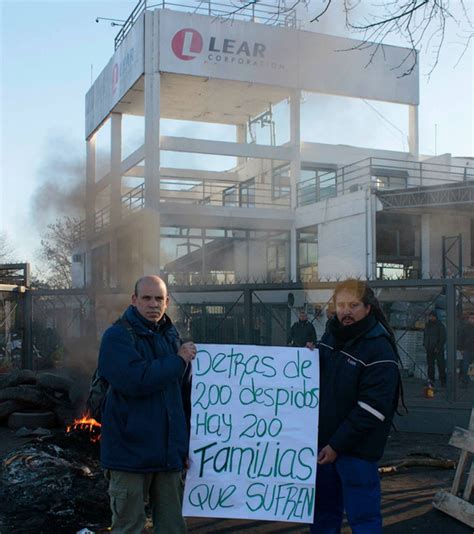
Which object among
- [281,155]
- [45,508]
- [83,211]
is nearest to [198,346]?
[45,508]

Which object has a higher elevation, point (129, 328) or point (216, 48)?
point (216, 48)

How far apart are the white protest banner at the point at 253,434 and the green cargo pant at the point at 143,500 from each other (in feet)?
0.80

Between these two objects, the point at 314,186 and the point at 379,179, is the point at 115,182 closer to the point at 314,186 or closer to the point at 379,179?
the point at 314,186

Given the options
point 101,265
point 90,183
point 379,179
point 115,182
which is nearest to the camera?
point 379,179

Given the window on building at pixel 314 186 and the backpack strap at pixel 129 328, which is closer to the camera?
the backpack strap at pixel 129 328

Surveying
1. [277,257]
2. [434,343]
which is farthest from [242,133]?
[434,343]

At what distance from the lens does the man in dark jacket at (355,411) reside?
352 cm

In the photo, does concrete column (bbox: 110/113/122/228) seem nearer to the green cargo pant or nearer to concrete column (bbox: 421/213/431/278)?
concrete column (bbox: 421/213/431/278)

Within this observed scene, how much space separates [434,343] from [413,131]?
51.6 feet

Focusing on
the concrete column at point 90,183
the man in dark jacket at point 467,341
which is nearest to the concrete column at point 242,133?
the concrete column at point 90,183

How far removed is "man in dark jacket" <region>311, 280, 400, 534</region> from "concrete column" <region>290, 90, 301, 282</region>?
68.0 feet

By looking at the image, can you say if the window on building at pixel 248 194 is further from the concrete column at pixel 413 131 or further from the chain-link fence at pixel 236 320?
the chain-link fence at pixel 236 320

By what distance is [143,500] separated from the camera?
346 cm

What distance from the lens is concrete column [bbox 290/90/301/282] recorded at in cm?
2458
